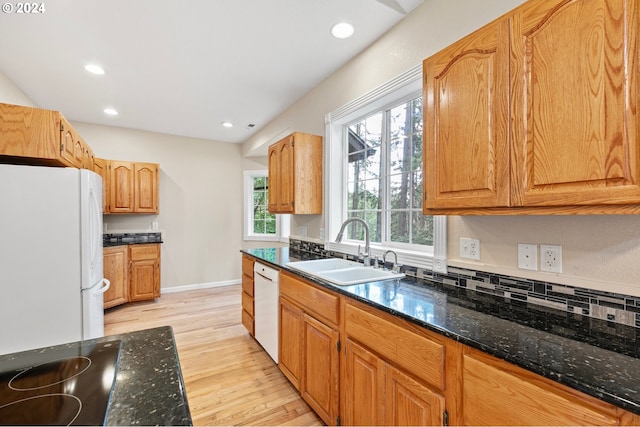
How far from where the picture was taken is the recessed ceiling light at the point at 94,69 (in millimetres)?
2508

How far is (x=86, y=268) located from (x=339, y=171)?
206cm

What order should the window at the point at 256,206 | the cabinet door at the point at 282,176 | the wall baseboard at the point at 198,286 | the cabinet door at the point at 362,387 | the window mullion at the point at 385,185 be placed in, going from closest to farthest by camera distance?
the cabinet door at the point at 362,387
the window mullion at the point at 385,185
the cabinet door at the point at 282,176
the wall baseboard at the point at 198,286
the window at the point at 256,206

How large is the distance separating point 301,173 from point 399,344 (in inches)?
73.3

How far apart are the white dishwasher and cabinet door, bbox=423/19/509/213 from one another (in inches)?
56.1

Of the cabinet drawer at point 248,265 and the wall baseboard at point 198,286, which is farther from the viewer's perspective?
the wall baseboard at point 198,286

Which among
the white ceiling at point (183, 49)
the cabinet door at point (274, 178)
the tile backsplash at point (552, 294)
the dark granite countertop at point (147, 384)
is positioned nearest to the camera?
the dark granite countertop at point (147, 384)

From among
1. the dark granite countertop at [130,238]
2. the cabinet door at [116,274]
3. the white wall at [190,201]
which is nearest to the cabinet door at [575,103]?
the cabinet door at [116,274]

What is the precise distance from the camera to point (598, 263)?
108 centimetres

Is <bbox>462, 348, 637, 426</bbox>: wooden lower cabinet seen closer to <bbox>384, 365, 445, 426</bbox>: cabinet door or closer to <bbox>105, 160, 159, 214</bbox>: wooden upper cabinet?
<bbox>384, 365, 445, 426</bbox>: cabinet door

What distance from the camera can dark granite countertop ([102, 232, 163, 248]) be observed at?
3967 mm

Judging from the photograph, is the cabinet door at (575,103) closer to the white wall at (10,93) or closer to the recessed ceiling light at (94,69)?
the recessed ceiling light at (94,69)

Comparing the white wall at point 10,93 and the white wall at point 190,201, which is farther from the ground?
the white wall at point 10,93

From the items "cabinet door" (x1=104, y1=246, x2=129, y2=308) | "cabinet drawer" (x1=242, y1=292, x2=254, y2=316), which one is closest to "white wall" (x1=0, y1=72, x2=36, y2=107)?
"cabinet door" (x1=104, y1=246, x2=129, y2=308)

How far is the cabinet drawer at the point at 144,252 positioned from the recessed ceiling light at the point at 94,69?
2332 mm
